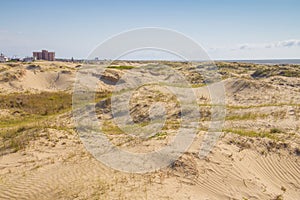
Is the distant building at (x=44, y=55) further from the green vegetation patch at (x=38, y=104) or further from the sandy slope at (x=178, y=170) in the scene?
the sandy slope at (x=178, y=170)

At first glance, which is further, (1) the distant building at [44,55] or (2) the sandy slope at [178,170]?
(1) the distant building at [44,55]

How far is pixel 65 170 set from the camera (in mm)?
7262

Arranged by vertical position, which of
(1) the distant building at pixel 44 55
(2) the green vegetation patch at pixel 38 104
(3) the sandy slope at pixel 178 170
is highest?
(1) the distant building at pixel 44 55

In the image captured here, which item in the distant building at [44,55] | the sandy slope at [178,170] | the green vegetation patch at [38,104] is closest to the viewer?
the sandy slope at [178,170]

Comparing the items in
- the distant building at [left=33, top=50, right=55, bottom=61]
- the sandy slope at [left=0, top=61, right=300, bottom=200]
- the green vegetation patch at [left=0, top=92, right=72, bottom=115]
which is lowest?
the green vegetation patch at [left=0, top=92, right=72, bottom=115]

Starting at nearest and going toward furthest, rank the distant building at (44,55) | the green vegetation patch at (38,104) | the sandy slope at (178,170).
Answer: the sandy slope at (178,170) < the green vegetation patch at (38,104) < the distant building at (44,55)

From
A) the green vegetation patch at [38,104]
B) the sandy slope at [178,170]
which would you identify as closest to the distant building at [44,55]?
the green vegetation patch at [38,104]

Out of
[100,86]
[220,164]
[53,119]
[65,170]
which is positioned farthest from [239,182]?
[100,86]

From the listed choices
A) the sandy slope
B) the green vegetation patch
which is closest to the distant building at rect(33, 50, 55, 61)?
the green vegetation patch

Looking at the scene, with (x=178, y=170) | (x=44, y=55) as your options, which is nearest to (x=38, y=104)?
(x=178, y=170)

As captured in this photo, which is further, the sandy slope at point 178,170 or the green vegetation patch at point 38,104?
the green vegetation patch at point 38,104

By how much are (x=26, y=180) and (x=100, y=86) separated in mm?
20514

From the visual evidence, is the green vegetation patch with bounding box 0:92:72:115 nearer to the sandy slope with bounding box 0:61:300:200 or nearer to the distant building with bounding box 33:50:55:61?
the sandy slope with bounding box 0:61:300:200

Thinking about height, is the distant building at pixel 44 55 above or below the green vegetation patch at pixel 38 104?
above
